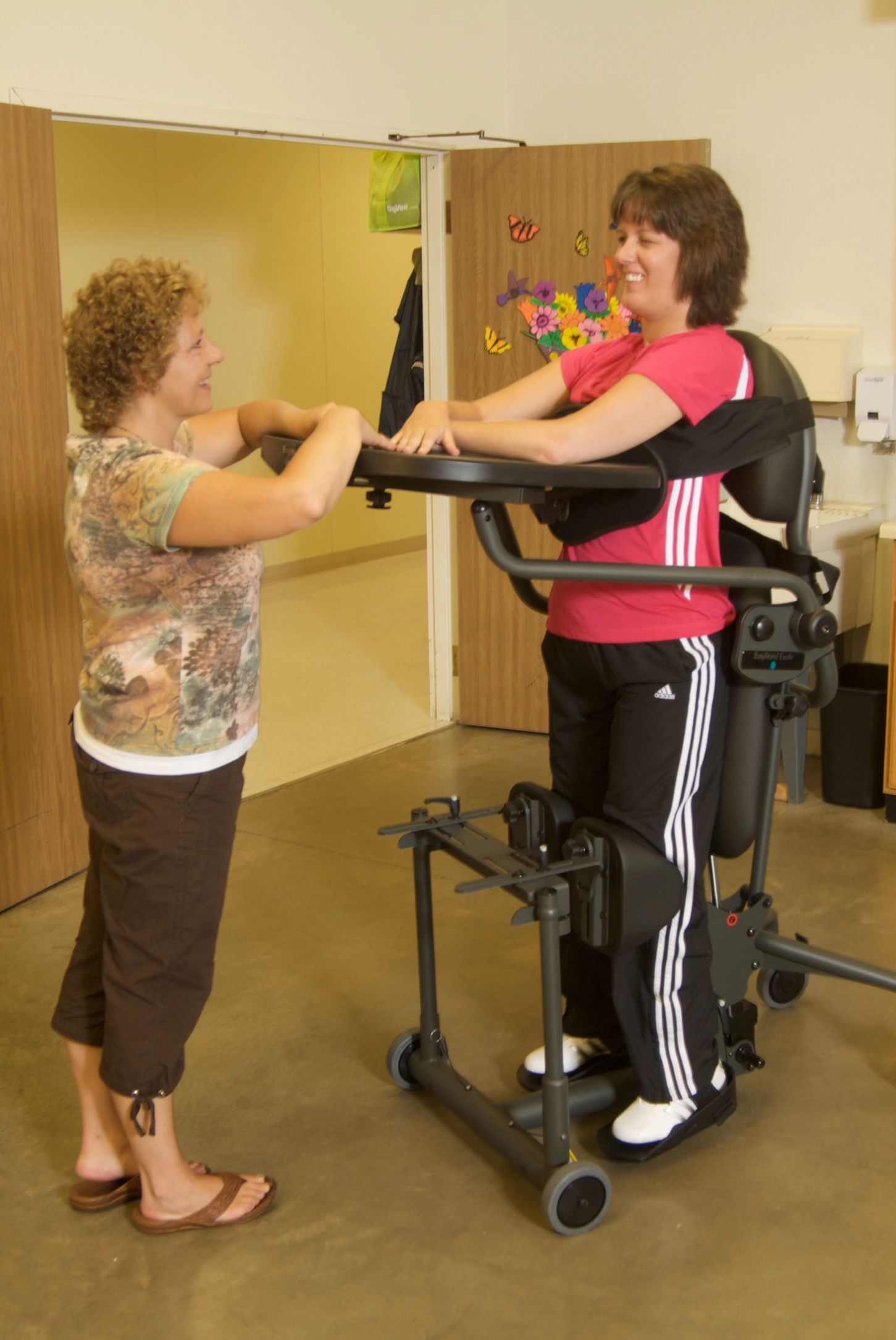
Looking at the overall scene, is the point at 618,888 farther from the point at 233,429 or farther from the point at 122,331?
the point at 122,331

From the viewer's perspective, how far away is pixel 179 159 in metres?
7.24

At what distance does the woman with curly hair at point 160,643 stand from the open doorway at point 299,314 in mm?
3020

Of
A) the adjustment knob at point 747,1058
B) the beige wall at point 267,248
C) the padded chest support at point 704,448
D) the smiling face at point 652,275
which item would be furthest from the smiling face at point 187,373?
the beige wall at point 267,248

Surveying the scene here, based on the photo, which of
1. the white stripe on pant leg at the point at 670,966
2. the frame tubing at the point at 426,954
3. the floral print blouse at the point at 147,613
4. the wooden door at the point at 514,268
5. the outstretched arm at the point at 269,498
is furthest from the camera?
the wooden door at the point at 514,268

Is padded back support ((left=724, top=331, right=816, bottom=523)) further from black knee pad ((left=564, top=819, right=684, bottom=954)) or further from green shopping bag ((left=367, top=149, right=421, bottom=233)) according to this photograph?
green shopping bag ((left=367, top=149, right=421, bottom=233))

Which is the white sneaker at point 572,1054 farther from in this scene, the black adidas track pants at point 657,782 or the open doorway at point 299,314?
the open doorway at point 299,314

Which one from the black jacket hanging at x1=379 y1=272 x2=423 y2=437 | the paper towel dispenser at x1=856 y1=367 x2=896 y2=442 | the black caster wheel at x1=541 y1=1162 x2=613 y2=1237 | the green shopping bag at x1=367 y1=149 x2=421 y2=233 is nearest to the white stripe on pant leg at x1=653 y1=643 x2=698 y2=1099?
the black caster wheel at x1=541 y1=1162 x2=613 y2=1237

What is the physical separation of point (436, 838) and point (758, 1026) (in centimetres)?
96

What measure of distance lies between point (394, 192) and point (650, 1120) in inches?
145

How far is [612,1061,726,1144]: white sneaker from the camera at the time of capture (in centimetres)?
245

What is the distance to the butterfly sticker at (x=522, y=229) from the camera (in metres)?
4.70

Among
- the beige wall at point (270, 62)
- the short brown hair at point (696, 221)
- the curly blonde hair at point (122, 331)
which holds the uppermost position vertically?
the beige wall at point (270, 62)

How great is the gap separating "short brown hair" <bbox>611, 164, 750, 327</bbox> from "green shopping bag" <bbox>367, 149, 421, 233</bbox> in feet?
9.64

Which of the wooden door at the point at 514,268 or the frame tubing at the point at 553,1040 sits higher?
the wooden door at the point at 514,268
